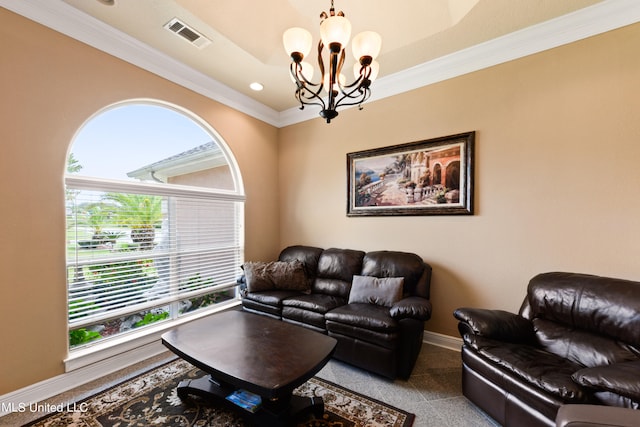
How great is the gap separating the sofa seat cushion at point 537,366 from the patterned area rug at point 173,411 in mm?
760

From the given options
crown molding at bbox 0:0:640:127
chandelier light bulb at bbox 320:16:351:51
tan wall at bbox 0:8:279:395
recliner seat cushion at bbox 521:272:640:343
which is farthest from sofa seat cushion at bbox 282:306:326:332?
crown molding at bbox 0:0:640:127

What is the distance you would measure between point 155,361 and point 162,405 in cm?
81

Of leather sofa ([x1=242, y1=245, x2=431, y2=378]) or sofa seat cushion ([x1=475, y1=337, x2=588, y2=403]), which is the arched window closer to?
leather sofa ([x1=242, y1=245, x2=431, y2=378])

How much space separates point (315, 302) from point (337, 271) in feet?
1.93

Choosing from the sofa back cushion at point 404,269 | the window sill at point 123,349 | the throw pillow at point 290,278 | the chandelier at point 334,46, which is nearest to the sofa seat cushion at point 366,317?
the sofa back cushion at point 404,269

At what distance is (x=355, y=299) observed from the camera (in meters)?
2.86

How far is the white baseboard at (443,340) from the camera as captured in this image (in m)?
2.85

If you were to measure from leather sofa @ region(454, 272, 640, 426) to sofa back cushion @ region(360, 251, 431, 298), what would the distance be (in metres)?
0.67

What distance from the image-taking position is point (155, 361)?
8.64ft

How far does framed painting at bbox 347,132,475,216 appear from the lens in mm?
2838

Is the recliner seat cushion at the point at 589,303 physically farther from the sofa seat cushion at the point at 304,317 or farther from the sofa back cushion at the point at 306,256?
the sofa back cushion at the point at 306,256

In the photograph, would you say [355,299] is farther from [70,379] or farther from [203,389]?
[70,379]

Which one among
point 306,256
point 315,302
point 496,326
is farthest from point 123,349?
point 496,326

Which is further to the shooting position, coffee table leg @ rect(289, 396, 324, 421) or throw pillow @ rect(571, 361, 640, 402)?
coffee table leg @ rect(289, 396, 324, 421)
